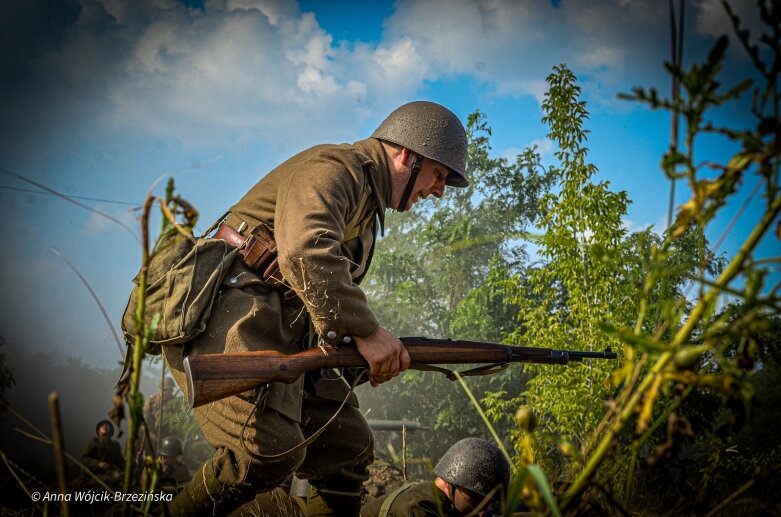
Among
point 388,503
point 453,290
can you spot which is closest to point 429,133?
point 388,503

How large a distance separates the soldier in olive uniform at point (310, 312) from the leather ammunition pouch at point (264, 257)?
1cm

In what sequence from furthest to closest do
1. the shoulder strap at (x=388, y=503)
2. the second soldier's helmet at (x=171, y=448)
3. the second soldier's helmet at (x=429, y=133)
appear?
1. the second soldier's helmet at (x=171, y=448)
2. the shoulder strap at (x=388, y=503)
3. the second soldier's helmet at (x=429, y=133)

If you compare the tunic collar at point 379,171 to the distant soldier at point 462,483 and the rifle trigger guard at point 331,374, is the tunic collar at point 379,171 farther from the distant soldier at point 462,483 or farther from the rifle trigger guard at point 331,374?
the distant soldier at point 462,483

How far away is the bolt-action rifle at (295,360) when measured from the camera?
2.60 meters

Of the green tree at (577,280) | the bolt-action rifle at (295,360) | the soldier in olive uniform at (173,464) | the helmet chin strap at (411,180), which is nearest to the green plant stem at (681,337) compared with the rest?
the bolt-action rifle at (295,360)

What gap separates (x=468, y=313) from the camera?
1956cm

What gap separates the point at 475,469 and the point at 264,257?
2.50 m

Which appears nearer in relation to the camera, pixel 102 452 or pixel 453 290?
pixel 102 452

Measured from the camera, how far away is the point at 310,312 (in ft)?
9.69

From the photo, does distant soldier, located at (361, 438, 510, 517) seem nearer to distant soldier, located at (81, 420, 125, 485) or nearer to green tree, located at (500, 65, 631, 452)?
green tree, located at (500, 65, 631, 452)

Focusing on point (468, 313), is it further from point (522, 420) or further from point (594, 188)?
point (522, 420)

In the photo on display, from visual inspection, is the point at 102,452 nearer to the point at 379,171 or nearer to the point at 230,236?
the point at 230,236

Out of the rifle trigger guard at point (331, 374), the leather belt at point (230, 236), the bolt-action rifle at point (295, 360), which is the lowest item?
the rifle trigger guard at point (331, 374)

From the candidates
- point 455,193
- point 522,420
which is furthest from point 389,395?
Answer: point 522,420
